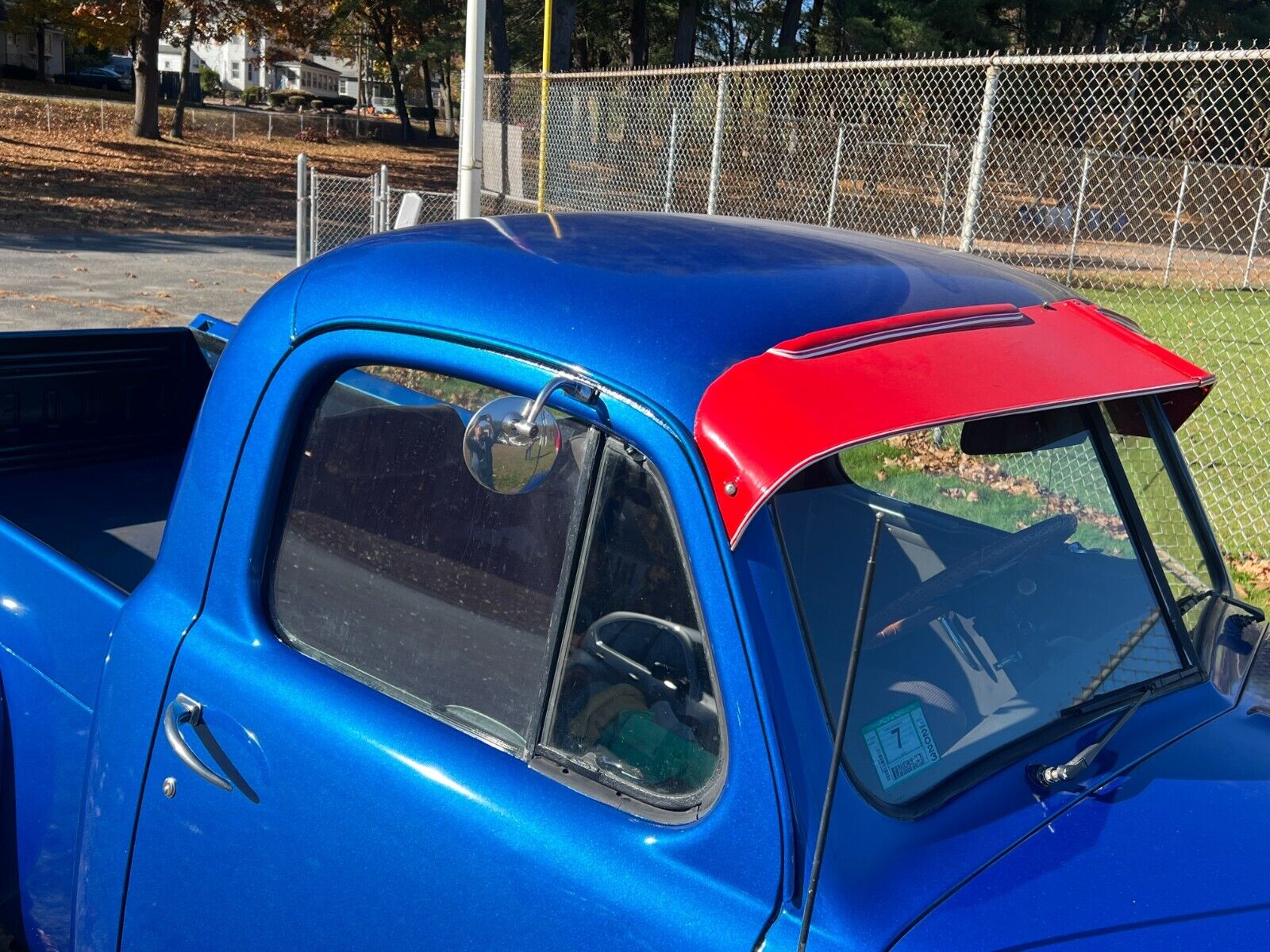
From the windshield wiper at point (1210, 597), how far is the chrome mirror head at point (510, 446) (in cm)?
129

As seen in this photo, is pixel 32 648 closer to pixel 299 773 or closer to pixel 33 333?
pixel 299 773

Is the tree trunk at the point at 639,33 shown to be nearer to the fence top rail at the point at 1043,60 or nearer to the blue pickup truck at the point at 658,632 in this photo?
the fence top rail at the point at 1043,60

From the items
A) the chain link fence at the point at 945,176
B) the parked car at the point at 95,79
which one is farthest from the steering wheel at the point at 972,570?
the parked car at the point at 95,79

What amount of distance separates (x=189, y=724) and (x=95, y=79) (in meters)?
63.3

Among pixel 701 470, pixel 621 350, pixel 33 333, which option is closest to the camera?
pixel 701 470

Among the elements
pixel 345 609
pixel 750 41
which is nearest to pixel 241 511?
pixel 345 609

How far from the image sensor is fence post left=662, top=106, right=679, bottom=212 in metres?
10.7

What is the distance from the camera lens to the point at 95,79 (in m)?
56.7

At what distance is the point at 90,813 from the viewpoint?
2.15 metres

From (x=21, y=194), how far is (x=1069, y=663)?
80.6 ft

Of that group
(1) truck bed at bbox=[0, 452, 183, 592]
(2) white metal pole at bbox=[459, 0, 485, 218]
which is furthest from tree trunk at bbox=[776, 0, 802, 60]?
(1) truck bed at bbox=[0, 452, 183, 592]

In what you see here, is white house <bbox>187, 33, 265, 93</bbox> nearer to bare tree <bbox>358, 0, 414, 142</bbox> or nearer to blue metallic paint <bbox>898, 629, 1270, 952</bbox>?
bare tree <bbox>358, 0, 414, 142</bbox>

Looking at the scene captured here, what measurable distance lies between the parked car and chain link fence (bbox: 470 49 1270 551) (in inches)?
1833

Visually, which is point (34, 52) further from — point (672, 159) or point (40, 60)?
point (672, 159)
